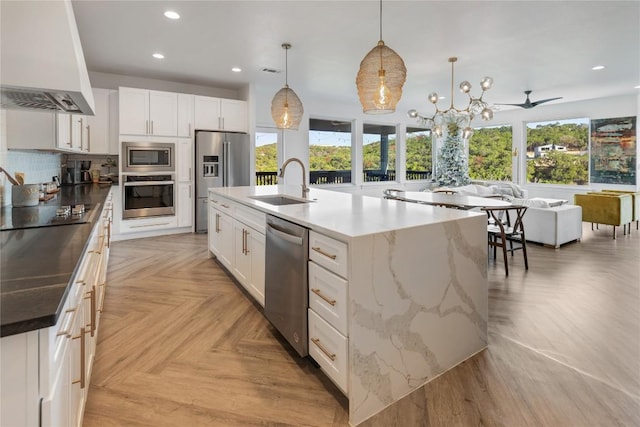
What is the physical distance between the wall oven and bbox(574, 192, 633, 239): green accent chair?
697 cm

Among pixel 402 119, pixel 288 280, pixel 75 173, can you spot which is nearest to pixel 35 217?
pixel 288 280

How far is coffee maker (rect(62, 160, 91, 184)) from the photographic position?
16.5 feet

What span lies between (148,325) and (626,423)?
111 inches

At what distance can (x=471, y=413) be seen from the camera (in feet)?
5.57

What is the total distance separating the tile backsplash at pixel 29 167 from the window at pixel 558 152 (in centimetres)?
988

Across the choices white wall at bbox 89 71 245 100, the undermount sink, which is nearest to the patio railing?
white wall at bbox 89 71 245 100

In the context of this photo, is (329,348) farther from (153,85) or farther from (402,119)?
(402,119)

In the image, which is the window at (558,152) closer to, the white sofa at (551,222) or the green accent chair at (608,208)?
the green accent chair at (608,208)

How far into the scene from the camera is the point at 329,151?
841 cm

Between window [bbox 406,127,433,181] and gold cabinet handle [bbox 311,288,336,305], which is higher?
window [bbox 406,127,433,181]

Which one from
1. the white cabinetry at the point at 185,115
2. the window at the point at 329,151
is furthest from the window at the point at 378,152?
the white cabinetry at the point at 185,115

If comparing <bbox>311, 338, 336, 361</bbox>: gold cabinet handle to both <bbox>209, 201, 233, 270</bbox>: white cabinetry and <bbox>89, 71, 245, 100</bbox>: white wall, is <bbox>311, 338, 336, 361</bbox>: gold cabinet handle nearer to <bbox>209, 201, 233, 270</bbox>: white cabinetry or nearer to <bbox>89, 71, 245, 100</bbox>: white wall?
<bbox>209, 201, 233, 270</bbox>: white cabinetry

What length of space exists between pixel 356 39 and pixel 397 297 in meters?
3.49

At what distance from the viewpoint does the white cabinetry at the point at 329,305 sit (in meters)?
1.66
